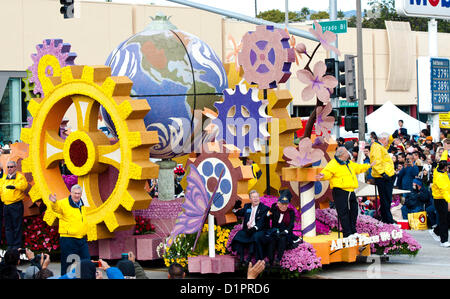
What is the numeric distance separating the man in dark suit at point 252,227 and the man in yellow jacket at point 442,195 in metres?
4.94

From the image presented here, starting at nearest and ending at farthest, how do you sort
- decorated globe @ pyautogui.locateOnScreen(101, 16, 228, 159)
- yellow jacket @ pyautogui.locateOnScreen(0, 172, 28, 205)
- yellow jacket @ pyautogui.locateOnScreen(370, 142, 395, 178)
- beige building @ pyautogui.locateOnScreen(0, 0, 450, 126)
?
1. decorated globe @ pyautogui.locateOnScreen(101, 16, 228, 159)
2. yellow jacket @ pyautogui.locateOnScreen(0, 172, 28, 205)
3. yellow jacket @ pyautogui.locateOnScreen(370, 142, 395, 178)
4. beige building @ pyautogui.locateOnScreen(0, 0, 450, 126)

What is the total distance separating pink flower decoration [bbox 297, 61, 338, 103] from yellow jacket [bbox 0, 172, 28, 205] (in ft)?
16.6

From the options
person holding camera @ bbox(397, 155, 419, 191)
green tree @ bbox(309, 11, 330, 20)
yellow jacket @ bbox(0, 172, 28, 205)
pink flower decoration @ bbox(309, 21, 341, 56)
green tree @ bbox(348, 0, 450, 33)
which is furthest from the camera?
green tree @ bbox(309, 11, 330, 20)

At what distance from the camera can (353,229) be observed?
13.7 metres

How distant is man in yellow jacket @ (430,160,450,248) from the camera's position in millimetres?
16234

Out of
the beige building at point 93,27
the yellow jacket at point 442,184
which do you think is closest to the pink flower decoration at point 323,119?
the yellow jacket at point 442,184

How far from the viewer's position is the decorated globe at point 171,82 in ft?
46.8

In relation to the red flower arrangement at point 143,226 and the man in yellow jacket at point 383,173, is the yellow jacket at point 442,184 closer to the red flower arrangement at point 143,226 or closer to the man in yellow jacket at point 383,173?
the man in yellow jacket at point 383,173

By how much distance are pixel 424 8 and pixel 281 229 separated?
50.0ft

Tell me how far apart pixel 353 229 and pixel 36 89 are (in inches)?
275

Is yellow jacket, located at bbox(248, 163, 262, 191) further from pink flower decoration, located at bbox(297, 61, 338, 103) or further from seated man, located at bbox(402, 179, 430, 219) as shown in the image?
seated man, located at bbox(402, 179, 430, 219)

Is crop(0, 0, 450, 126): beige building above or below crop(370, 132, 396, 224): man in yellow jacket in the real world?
above

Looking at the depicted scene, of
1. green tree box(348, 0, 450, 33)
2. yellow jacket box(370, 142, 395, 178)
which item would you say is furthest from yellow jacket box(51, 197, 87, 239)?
green tree box(348, 0, 450, 33)
